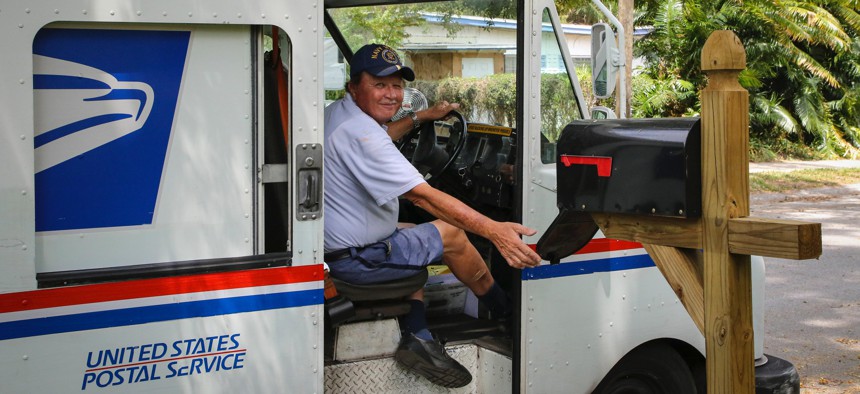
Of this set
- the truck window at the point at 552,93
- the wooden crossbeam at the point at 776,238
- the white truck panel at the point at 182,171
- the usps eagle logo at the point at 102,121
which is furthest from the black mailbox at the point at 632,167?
the usps eagle logo at the point at 102,121

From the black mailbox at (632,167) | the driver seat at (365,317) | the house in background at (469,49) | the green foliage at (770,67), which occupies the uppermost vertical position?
the green foliage at (770,67)

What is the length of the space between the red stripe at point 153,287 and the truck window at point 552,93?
121 centimetres

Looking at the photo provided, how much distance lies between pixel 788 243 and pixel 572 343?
159 centimetres

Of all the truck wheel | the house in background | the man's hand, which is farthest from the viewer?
the truck wheel

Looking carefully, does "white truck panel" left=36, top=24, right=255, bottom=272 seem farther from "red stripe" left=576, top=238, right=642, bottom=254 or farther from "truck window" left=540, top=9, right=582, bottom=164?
"red stripe" left=576, top=238, right=642, bottom=254

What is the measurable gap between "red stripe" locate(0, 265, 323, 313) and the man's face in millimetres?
989

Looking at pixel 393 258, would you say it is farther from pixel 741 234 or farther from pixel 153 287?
pixel 741 234

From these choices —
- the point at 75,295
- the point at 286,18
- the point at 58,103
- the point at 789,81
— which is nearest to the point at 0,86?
the point at 58,103

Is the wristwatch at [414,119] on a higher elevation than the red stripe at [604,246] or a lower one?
higher

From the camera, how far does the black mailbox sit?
2.95 meters

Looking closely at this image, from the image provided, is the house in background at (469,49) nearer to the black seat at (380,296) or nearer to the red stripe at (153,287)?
the black seat at (380,296)

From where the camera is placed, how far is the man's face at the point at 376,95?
410 centimetres

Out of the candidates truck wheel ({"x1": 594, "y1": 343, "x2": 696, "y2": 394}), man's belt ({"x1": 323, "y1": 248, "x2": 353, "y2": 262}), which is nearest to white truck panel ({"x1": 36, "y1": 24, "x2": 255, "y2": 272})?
man's belt ({"x1": 323, "y1": 248, "x2": 353, "y2": 262})

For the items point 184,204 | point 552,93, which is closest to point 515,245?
point 552,93
